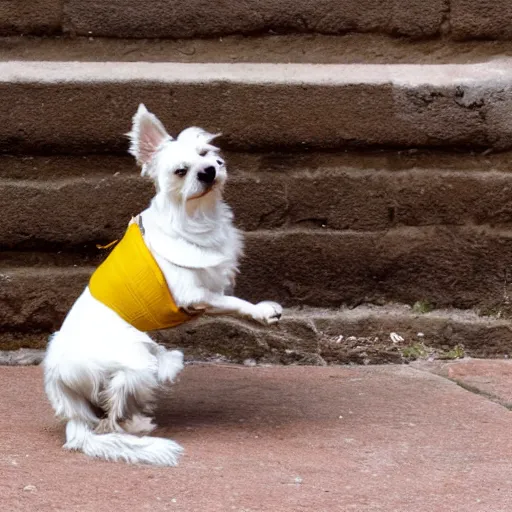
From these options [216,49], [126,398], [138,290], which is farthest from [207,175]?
[216,49]

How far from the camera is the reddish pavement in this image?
292 centimetres

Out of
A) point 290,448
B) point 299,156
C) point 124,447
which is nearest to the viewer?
point 124,447

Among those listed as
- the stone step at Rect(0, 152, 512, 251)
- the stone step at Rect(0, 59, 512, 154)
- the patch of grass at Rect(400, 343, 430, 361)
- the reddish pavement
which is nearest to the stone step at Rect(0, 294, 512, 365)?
the patch of grass at Rect(400, 343, 430, 361)

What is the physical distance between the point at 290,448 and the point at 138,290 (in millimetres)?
741

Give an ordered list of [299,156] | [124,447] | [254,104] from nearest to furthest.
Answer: [124,447], [254,104], [299,156]

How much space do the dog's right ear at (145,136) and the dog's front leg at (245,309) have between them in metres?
0.52

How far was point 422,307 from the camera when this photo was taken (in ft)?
15.3

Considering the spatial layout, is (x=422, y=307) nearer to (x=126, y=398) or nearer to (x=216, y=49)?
(x=216, y=49)

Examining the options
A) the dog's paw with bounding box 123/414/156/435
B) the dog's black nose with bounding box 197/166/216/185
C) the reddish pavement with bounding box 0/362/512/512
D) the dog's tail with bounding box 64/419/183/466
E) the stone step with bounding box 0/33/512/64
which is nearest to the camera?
the reddish pavement with bounding box 0/362/512/512

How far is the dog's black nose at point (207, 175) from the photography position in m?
3.37

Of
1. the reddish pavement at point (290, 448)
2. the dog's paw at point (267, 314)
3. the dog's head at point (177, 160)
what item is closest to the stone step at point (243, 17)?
the dog's head at point (177, 160)

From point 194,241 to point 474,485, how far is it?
1223 mm

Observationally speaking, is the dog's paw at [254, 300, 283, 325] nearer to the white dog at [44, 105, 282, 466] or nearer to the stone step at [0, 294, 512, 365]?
the white dog at [44, 105, 282, 466]

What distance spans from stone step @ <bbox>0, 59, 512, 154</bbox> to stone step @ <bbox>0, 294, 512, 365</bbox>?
0.79 meters
